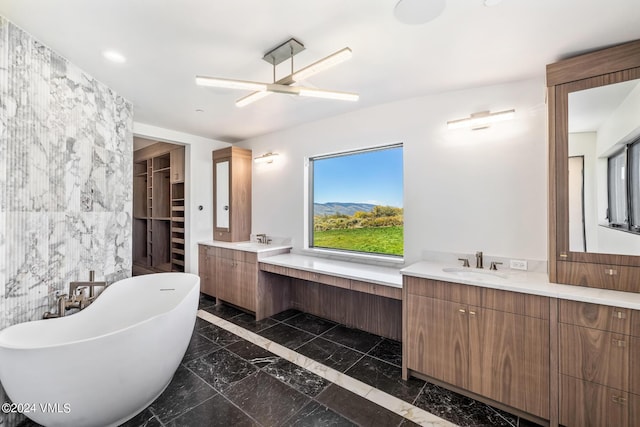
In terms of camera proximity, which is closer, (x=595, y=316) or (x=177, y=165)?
(x=595, y=316)

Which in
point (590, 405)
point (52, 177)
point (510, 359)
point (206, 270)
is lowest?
point (590, 405)

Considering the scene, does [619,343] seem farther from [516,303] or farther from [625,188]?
[625,188]

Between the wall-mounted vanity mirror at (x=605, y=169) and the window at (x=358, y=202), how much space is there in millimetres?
1448

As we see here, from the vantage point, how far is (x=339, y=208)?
361 cm

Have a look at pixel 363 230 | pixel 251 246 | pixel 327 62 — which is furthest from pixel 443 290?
pixel 251 246

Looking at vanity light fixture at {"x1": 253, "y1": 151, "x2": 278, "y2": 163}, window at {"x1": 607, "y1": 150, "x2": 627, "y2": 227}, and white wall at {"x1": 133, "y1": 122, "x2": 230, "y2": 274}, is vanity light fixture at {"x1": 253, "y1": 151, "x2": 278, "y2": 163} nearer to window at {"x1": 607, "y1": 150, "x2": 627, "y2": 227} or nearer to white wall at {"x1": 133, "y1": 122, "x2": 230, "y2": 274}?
white wall at {"x1": 133, "y1": 122, "x2": 230, "y2": 274}

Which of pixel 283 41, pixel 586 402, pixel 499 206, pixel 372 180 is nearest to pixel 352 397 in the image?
pixel 586 402

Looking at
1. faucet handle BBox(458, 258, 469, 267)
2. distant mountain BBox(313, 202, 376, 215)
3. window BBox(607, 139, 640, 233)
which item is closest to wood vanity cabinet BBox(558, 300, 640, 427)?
window BBox(607, 139, 640, 233)

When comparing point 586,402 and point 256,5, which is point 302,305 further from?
point 256,5

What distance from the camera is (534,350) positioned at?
68.6 inches

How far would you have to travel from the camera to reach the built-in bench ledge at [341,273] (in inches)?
94.1

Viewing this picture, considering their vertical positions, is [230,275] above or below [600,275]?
below

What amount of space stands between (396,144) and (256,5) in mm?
1951

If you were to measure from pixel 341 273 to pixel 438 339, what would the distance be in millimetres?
981
